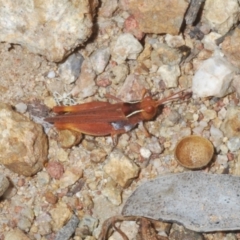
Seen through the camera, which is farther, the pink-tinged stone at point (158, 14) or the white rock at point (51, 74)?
the white rock at point (51, 74)

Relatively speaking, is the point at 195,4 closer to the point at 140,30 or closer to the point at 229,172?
the point at 140,30

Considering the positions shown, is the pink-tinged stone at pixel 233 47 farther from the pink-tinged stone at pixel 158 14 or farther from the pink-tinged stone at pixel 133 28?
the pink-tinged stone at pixel 133 28

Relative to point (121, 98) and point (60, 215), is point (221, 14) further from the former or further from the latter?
point (60, 215)

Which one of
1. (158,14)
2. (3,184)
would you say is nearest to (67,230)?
(3,184)

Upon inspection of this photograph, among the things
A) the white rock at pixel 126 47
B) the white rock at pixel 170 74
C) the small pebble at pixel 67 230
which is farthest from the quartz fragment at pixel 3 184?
the white rock at pixel 170 74

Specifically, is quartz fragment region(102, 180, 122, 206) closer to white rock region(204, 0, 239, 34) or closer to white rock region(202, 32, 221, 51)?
white rock region(202, 32, 221, 51)

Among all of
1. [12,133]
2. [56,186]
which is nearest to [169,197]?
[56,186]
